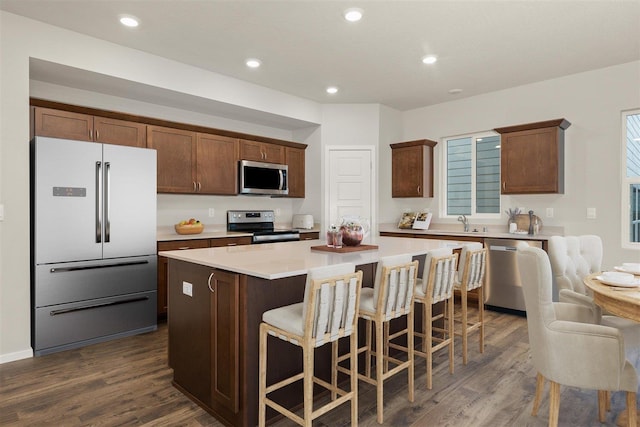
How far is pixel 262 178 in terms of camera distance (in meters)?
5.16

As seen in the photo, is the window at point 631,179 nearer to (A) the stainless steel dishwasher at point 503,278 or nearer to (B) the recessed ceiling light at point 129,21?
(A) the stainless steel dishwasher at point 503,278

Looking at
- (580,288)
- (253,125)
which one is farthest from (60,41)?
(580,288)

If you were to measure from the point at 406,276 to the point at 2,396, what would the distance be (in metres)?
2.66

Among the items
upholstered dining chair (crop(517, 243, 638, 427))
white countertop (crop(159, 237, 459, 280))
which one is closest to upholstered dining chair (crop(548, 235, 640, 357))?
upholstered dining chair (crop(517, 243, 638, 427))

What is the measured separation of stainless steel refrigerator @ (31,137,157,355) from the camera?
3098mm

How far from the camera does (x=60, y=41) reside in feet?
10.7

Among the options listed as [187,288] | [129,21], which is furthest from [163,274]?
[129,21]

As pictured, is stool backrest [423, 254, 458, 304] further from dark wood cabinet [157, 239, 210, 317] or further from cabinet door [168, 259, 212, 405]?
dark wood cabinet [157, 239, 210, 317]

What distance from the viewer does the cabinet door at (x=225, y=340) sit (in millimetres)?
2031

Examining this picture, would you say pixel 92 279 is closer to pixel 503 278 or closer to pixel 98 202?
pixel 98 202

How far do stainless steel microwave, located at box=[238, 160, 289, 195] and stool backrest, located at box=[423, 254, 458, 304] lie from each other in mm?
3042

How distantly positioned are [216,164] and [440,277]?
3.20 metres

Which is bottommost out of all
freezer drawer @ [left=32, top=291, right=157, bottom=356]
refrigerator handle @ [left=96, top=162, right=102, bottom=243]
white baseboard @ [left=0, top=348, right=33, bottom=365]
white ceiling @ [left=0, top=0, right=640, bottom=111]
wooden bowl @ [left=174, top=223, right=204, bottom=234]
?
white baseboard @ [left=0, top=348, right=33, bottom=365]

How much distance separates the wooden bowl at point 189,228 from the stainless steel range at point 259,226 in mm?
645
